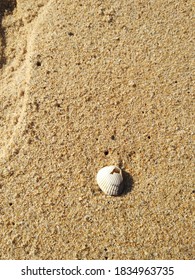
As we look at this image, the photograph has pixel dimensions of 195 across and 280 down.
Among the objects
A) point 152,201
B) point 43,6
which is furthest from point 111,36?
point 152,201

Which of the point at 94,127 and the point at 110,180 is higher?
the point at 94,127

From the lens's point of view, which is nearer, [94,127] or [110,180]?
[110,180]
